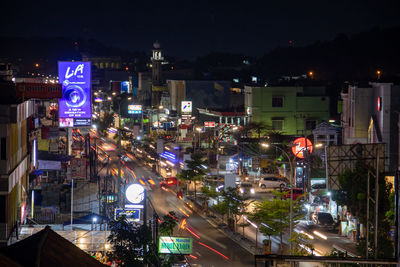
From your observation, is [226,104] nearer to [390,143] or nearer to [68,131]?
[68,131]

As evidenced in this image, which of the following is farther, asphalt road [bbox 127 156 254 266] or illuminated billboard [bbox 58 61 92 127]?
illuminated billboard [bbox 58 61 92 127]

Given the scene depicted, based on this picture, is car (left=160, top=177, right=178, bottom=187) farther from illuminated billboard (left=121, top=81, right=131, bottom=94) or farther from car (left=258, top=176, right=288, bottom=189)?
illuminated billboard (left=121, top=81, right=131, bottom=94)

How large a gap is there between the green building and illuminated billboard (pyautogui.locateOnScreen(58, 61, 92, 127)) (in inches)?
1168

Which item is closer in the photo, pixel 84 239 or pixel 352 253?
pixel 84 239

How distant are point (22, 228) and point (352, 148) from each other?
1601 cm

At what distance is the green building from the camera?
69.7 metres

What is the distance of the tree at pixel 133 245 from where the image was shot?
62.8 ft

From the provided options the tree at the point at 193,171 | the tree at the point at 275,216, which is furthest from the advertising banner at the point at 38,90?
the tree at the point at 275,216

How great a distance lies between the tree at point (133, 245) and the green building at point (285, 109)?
50.8m

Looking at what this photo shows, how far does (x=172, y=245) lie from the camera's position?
910 inches

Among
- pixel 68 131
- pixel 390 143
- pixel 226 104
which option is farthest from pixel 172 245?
pixel 226 104

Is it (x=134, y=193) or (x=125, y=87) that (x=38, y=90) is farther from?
(x=125, y=87)

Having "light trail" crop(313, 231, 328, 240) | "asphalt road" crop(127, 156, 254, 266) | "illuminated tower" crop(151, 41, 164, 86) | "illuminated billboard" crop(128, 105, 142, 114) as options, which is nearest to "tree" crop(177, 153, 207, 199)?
"asphalt road" crop(127, 156, 254, 266)

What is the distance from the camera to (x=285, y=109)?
230ft
